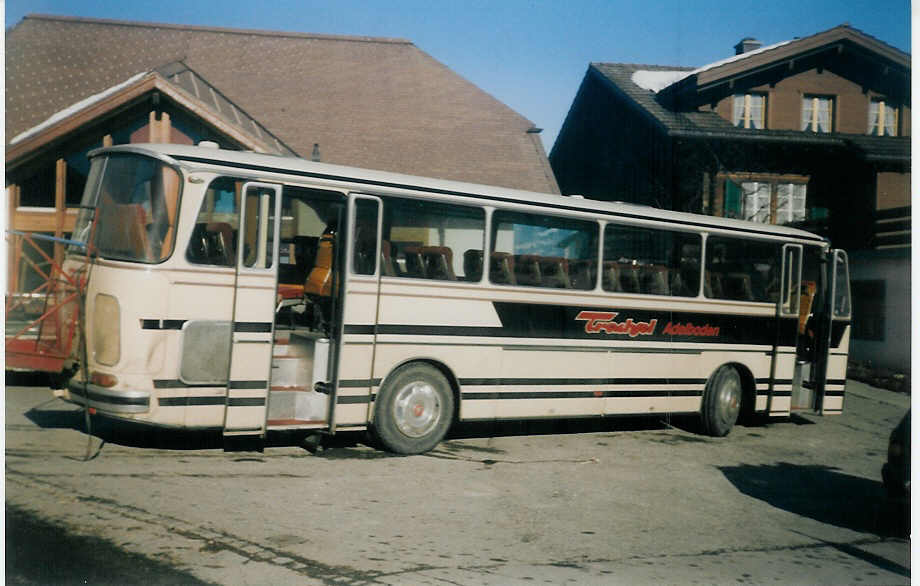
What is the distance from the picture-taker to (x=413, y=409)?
27.5 ft

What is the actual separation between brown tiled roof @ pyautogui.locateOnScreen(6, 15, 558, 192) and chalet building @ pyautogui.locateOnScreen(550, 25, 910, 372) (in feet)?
4.89

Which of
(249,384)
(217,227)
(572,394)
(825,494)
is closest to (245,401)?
(249,384)

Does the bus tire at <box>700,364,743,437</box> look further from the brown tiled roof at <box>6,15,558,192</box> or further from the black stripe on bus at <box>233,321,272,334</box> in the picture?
the black stripe on bus at <box>233,321,272,334</box>

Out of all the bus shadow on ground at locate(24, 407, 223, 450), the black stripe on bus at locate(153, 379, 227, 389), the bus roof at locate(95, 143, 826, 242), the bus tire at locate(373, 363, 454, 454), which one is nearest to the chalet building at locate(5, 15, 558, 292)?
the bus roof at locate(95, 143, 826, 242)

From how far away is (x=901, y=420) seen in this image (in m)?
6.93

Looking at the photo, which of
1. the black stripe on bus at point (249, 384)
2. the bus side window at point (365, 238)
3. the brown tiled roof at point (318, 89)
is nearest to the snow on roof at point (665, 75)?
the brown tiled roof at point (318, 89)

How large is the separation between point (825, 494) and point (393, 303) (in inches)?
173

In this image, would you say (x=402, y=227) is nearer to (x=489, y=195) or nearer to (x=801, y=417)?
(x=489, y=195)

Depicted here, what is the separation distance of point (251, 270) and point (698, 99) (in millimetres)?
10222

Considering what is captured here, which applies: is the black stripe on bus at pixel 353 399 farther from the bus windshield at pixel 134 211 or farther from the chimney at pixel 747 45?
the chimney at pixel 747 45

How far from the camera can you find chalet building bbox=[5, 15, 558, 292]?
345 inches

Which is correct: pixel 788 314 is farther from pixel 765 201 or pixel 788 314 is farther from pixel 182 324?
pixel 182 324

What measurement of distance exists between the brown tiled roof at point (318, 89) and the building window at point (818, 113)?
190 inches

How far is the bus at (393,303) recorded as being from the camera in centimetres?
713
